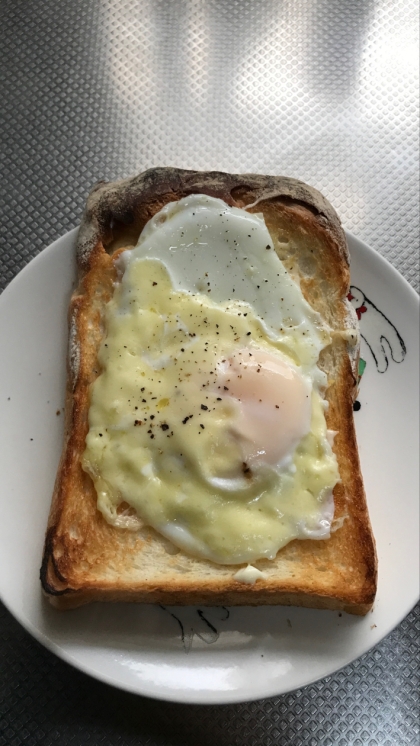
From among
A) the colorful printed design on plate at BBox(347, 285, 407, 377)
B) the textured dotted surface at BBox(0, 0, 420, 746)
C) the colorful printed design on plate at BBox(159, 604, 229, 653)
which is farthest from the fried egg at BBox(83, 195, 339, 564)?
the textured dotted surface at BBox(0, 0, 420, 746)

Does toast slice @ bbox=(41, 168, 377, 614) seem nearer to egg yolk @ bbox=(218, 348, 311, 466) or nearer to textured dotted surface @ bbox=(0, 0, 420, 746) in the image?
egg yolk @ bbox=(218, 348, 311, 466)

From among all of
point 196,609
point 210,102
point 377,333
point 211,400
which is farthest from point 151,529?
point 210,102

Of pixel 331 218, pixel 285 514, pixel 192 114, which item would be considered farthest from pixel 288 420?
pixel 192 114

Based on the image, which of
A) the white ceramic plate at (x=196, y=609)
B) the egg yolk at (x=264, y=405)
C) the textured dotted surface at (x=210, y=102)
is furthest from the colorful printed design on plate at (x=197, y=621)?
the textured dotted surface at (x=210, y=102)

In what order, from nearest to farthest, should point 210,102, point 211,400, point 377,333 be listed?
1. point 211,400
2. point 377,333
3. point 210,102

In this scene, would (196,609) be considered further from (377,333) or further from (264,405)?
(377,333)

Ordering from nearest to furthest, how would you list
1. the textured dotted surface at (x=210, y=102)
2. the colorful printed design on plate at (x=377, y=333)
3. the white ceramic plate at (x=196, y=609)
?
the white ceramic plate at (x=196, y=609) < the colorful printed design on plate at (x=377, y=333) < the textured dotted surface at (x=210, y=102)

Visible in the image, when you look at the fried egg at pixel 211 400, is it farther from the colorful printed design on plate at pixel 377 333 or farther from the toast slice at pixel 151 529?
the colorful printed design on plate at pixel 377 333
